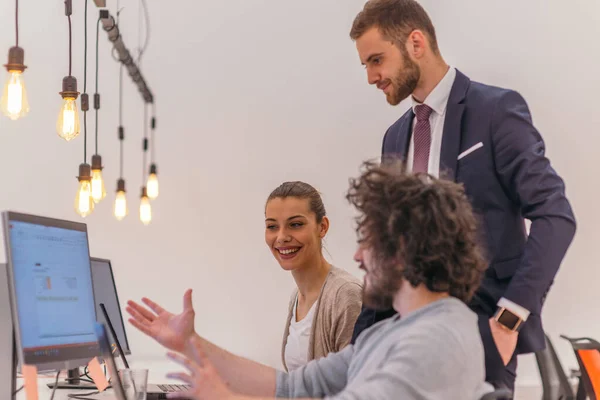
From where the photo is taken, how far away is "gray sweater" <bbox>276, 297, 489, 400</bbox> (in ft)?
4.05

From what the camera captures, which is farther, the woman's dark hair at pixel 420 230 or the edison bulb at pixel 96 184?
the edison bulb at pixel 96 184

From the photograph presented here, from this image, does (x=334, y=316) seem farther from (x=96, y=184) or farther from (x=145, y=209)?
(x=145, y=209)

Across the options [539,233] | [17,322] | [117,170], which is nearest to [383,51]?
[539,233]

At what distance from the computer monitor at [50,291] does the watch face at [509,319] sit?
1.00 metres

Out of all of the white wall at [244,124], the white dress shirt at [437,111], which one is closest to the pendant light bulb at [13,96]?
the white dress shirt at [437,111]

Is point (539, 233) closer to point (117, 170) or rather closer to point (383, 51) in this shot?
point (383, 51)

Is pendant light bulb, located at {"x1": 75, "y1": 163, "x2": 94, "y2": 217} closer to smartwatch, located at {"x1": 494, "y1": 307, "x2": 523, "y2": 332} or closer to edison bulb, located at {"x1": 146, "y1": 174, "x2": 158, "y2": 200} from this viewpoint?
edison bulb, located at {"x1": 146, "y1": 174, "x2": 158, "y2": 200}

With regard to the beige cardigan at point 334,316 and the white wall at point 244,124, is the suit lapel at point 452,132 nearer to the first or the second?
the beige cardigan at point 334,316

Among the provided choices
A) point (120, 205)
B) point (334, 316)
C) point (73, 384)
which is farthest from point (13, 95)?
point (120, 205)

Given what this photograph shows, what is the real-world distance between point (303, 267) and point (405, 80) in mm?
1084

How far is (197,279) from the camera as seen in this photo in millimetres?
6738

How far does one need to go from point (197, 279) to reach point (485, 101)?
491 centimetres

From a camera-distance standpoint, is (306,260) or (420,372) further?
(306,260)

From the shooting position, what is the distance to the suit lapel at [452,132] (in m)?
2.07
